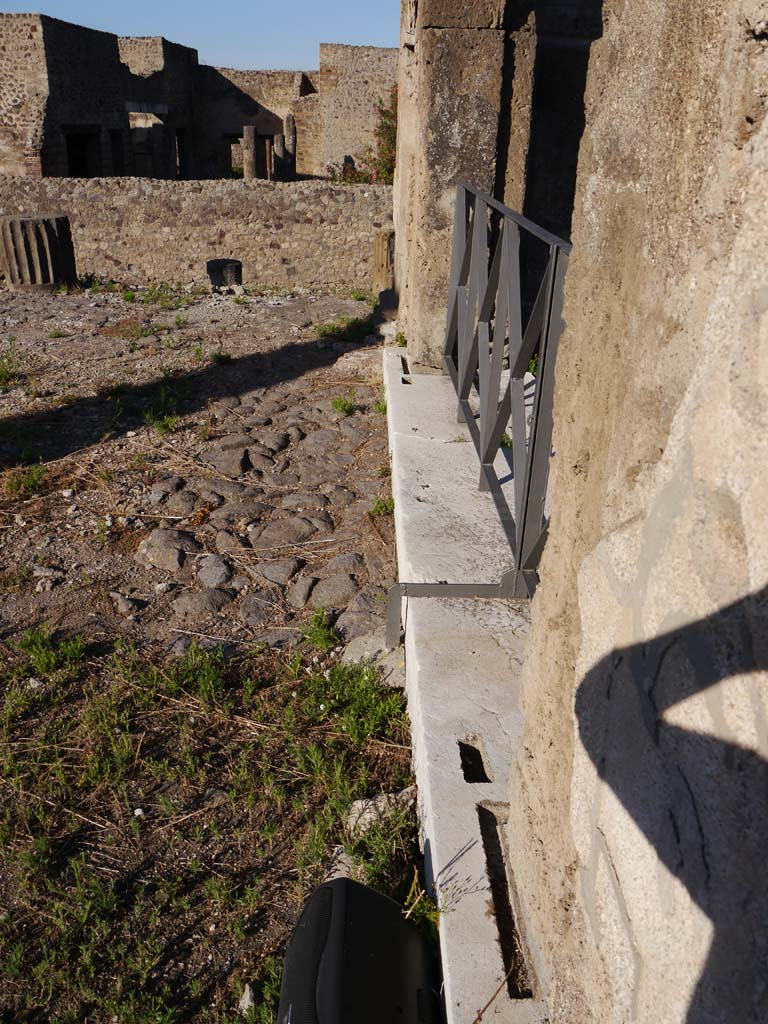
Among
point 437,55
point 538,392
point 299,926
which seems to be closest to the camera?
point 299,926

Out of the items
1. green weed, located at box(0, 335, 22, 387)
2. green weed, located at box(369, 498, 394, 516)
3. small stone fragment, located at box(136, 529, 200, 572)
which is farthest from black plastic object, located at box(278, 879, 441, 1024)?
green weed, located at box(0, 335, 22, 387)

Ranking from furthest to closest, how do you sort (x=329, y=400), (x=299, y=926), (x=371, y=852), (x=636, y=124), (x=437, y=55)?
(x=329, y=400)
(x=437, y=55)
(x=371, y=852)
(x=299, y=926)
(x=636, y=124)

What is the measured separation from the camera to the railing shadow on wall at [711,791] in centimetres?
72

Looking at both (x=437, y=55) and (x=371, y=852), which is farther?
(x=437, y=55)

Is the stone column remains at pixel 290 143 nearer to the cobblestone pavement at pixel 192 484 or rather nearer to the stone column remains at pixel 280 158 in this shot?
the stone column remains at pixel 280 158

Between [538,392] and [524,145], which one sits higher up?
[524,145]

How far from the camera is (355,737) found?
251 centimetres

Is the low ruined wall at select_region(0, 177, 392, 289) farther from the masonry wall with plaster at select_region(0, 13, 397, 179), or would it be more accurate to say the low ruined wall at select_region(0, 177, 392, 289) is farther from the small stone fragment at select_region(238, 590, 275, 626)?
the small stone fragment at select_region(238, 590, 275, 626)

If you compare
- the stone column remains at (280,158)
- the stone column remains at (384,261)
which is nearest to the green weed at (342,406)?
the stone column remains at (384,261)

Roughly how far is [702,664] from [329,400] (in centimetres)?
504

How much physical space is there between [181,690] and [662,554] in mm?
2200

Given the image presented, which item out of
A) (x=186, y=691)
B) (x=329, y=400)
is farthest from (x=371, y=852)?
(x=329, y=400)

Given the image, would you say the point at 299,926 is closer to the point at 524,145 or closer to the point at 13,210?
the point at 524,145

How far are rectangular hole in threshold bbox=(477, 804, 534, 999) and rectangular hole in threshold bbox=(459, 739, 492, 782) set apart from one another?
0.14m
